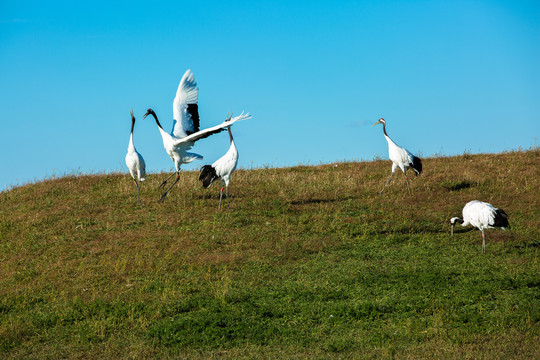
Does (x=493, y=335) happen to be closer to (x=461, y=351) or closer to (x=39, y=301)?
(x=461, y=351)

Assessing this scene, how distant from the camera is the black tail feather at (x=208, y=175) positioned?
51.4 ft

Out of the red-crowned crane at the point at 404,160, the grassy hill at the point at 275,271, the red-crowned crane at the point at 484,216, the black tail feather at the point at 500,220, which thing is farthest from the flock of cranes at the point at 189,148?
the black tail feather at the point at 500,220

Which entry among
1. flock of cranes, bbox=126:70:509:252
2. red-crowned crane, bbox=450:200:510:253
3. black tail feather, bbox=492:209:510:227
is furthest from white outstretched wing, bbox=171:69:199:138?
black tail feather, bbox=492:209:510:227

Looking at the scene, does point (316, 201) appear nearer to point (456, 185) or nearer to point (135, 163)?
point (456, 185)

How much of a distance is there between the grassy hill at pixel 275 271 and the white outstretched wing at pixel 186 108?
2132 millimetres

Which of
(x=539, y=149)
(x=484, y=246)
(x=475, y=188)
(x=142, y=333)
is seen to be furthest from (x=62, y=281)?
(x=539, y=149)

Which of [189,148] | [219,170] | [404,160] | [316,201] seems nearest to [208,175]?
[219,170]

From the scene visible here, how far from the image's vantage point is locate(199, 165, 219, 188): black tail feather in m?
15.7

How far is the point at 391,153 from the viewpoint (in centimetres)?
1809

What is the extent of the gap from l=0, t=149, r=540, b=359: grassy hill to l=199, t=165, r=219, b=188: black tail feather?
865 millimetres

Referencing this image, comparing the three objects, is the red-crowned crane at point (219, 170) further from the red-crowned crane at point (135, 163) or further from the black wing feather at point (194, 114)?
the red-crowned crane at point (135, 163)

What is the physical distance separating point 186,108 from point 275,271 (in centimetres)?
833

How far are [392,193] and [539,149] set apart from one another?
8417 millimetres

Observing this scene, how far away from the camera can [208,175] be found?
15.7 metres
